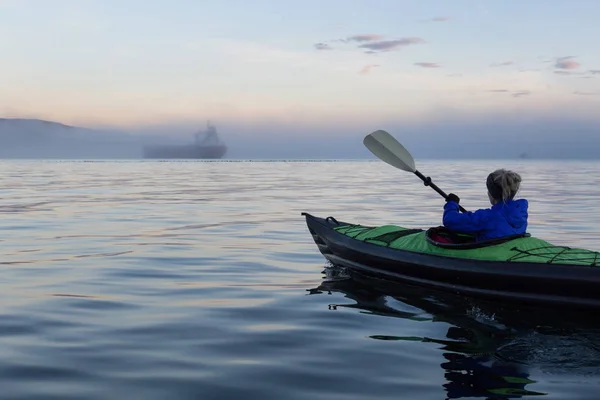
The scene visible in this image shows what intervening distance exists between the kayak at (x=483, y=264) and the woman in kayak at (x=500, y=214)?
15 cm

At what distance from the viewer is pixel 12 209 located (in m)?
19.3

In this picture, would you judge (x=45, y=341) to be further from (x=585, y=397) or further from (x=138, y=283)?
(x=585, y=397)

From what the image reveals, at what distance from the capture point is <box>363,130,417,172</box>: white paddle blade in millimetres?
11180

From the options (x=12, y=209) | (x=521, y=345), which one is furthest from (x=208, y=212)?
(x=521, y=345)

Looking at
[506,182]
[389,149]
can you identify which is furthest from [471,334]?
[389,149]

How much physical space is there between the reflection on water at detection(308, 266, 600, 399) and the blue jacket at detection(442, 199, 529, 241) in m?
0.82

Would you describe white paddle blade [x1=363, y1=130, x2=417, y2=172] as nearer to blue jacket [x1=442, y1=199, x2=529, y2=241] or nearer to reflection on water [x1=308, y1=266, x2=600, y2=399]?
reflection on water [x1=308, y1=266, x2=600, y2=399]

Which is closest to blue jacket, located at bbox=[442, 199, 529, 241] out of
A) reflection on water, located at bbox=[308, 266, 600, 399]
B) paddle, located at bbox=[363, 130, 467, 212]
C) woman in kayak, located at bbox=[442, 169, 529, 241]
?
woman in kayak, located at bbox=[442, 169, 529, 241]

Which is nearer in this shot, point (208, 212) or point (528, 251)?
point (528, 251)

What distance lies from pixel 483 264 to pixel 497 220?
581 mm

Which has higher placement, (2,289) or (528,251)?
(528,251)

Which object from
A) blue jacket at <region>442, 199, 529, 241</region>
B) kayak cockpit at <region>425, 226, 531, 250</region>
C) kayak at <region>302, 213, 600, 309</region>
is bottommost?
kayak at <region>302, 213, 600, 309</region>

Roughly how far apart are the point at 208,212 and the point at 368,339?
13.5 m

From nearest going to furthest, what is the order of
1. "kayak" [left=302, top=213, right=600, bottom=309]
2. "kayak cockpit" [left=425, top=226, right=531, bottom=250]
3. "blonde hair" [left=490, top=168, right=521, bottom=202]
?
"kayak" [left=302, top=213, right=600, bottom=309] → "blonde hair" [left=490, top=168, right=521, bottom=202] → "kayak cockpit" [left=425, top=226, right=531, bottom=250]
